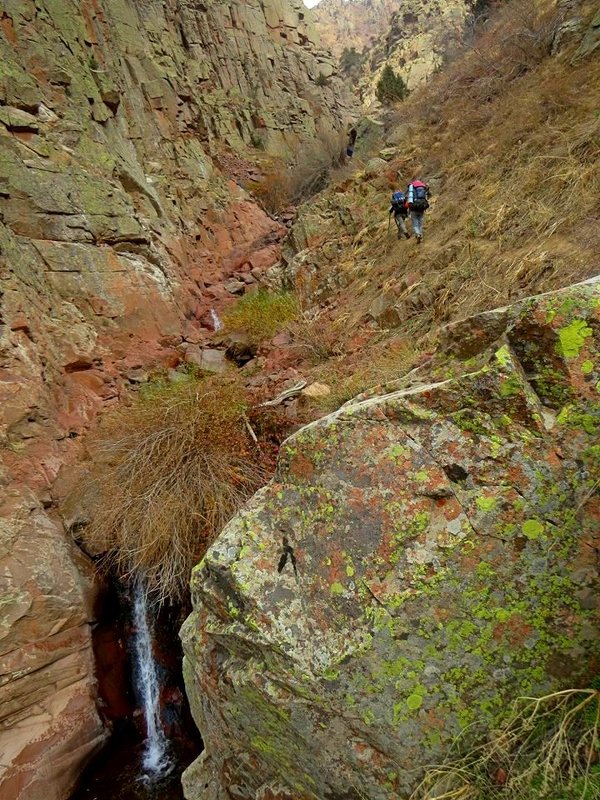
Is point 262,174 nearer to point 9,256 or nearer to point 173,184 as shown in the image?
point 173,184

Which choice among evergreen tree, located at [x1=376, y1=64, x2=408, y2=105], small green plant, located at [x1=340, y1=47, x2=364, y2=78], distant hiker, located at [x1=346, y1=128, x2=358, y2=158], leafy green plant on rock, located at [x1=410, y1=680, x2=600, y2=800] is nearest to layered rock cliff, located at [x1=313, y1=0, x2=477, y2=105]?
small green plant, located at [x1=340, y1=47, x2=364, y2=78]

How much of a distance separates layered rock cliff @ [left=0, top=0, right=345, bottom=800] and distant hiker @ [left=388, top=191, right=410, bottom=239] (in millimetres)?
5344

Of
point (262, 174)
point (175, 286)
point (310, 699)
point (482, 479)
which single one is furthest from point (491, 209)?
point (262, 174)

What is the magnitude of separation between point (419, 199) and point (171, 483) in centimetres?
670

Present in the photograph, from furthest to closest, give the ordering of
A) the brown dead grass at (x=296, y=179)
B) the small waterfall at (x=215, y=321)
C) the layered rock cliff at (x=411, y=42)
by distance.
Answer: the layered rock cliff at (x=411, y=42) < the brown dead grass at (x=296, y=179) < the small waterfall at (x=215, y=321)

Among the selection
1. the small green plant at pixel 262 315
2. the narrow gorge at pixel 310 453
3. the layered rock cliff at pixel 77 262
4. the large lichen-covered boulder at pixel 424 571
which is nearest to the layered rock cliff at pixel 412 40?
the layered rock cliff at pixel 77 262

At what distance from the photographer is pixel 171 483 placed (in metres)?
A: 5.20

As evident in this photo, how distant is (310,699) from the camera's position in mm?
2428

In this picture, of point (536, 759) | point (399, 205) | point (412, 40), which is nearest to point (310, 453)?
point (536, 759)

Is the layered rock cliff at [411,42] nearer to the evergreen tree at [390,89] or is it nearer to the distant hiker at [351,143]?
the evergreen tree at [390,89]

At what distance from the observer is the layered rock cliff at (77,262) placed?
5.29 metres

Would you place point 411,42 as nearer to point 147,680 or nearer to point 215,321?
point 215,321

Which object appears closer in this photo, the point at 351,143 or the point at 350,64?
the point at 351,143

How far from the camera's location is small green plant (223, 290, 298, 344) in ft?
31.9
